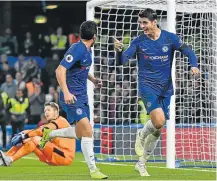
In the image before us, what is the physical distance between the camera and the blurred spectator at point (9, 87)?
77.1 ft

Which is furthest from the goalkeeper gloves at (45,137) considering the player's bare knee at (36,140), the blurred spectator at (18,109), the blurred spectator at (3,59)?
the blurred spectator at (3,59)

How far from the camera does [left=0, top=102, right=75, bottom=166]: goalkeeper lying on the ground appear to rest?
1405 centimetres

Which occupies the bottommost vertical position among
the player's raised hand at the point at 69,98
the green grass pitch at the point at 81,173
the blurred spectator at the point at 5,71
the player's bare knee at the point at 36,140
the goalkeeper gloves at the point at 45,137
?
the green grass pitch at the point at 81,173

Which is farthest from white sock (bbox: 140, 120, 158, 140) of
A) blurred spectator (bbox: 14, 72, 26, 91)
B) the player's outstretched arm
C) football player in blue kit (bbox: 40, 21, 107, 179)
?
blurred spectator (bbox: 14, 72, 26, 91)

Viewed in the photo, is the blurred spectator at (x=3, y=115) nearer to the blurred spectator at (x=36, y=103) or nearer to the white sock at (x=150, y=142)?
the blurred spectator at (x=36, y=103)

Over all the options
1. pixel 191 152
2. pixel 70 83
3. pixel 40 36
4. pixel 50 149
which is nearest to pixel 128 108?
pixel 191 152

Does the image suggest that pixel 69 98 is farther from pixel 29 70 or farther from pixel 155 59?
pixel 29 70

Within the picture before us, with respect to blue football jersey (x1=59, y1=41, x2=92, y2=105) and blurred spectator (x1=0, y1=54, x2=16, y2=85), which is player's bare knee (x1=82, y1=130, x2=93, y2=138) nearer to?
blue football jersey (x1=59, y1=41, x2=92, y2=105)

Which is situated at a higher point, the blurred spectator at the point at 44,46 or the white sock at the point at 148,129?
the blurred spectator at the point at 44,46

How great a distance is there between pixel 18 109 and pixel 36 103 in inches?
71.9

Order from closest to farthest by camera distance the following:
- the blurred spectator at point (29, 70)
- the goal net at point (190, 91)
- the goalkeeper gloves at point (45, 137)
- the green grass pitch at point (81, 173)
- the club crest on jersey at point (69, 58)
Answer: the club crest on jersey at point (69, 58)
the green grass pitch at point (81, 173)
the goalkeeper gloves at point (45, 137)
the goal net at point (190, 91)
the blurred spectator at point (29, 70)

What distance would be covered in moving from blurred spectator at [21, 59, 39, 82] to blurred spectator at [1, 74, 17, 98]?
1.45 meters

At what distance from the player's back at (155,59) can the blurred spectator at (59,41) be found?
15750 millimetres

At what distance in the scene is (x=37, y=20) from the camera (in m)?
30.3
